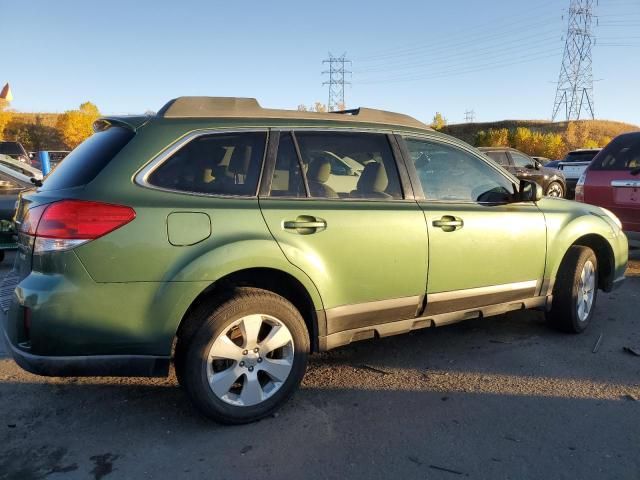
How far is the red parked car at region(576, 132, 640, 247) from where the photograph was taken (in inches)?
261

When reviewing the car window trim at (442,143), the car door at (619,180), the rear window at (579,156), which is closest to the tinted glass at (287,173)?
the car window trim at (442,143)

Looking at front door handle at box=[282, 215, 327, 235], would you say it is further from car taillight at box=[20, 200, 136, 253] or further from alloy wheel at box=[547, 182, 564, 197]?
alloy wheel at box=[547, 182, 564, 197]

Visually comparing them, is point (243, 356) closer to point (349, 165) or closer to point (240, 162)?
point (240, 162)

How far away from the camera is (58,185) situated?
2.99m

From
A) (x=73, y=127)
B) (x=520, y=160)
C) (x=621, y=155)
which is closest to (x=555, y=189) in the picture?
(x=520, y=160)

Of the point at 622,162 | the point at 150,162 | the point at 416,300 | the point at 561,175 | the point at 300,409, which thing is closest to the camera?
the point at 150,162

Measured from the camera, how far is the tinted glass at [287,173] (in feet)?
10.7

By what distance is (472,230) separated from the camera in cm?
388

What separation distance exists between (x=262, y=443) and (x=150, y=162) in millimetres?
1665

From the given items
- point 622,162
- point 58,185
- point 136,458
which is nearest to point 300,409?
point 136,458

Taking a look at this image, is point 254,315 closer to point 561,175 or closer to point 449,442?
point 449,442

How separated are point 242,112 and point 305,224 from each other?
0.81 meters

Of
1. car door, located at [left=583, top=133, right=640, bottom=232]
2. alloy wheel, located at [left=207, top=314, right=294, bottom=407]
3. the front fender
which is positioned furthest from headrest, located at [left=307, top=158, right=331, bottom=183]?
car door, located at [left=583, top=133, right=640, bottom=232]

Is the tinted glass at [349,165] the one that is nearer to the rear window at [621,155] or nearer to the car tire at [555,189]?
the rear window at [621,155]
